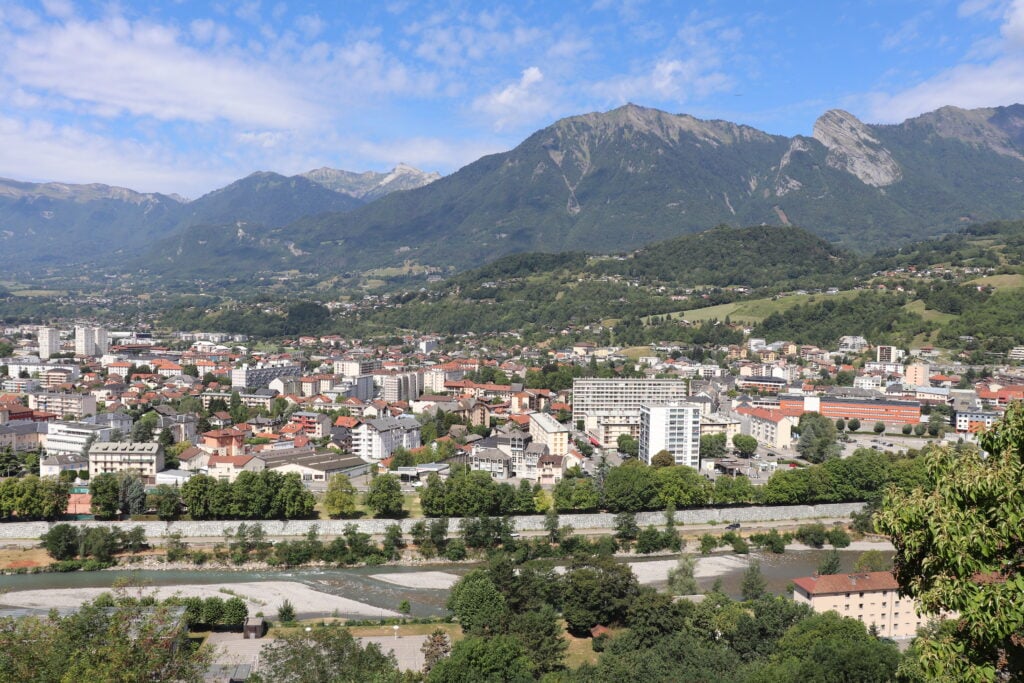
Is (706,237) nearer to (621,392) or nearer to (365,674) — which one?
(621,392)

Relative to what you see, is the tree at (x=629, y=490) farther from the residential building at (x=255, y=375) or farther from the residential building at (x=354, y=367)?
the residential building at (x=354, y=367)

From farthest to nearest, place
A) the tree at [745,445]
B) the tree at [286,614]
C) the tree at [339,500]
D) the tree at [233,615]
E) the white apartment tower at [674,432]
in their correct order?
1. the tree at [745,445]
2. the white apartment tower at [674,432]
3. the tree at [339,500]
4. the tree at [286,614]
5. the tree at [233,615]

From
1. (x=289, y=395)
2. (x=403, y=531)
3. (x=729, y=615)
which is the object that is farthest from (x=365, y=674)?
(x=289, y=395)

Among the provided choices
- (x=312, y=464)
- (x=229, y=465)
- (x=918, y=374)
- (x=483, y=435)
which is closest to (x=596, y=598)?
(x=312, y=464)

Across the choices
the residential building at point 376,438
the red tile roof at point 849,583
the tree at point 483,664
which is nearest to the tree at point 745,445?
the residential building at point 376,438

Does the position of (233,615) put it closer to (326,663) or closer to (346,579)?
(346,579)

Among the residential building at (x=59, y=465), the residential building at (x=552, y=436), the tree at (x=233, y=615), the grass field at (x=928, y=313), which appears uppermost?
the grass field at (x=928, y=313)
